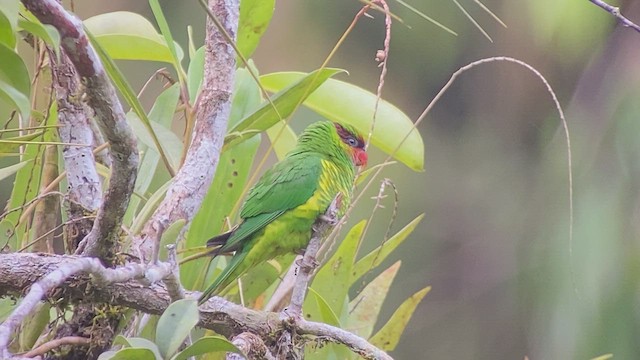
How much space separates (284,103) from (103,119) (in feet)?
1.39

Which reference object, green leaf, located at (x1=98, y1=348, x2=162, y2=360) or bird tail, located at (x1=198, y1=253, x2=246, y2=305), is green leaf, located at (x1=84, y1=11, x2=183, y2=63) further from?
green leaf, located at (x1=98, y1=348, x2=162, y2=360)

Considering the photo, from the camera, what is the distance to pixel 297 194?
4.64ft

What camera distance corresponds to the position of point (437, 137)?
3322mm

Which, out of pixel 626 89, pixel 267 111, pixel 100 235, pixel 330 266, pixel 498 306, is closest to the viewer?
pixel 100 235

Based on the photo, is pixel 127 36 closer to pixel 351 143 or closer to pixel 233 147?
pixel 233 147

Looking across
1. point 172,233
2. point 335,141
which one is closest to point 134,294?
point 172,233

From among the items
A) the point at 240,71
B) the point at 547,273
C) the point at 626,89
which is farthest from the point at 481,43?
the point at 240,71

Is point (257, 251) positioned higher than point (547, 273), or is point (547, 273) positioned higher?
point (257, 251)

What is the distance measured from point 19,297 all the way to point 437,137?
267cm

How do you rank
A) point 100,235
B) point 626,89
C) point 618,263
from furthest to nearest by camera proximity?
point 626,89, point 618,263, point 100,235

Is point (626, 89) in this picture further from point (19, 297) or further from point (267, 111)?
point (19, 297)

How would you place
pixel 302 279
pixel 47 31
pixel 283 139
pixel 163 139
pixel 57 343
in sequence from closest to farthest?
pixel 47 31
pixel 57 343
pixel 302 279
pixel 163 139
pixel 283 139

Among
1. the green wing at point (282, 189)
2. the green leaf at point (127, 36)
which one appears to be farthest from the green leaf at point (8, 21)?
the green wing at point (282, 189)

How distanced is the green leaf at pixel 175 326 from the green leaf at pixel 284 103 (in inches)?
13.8
